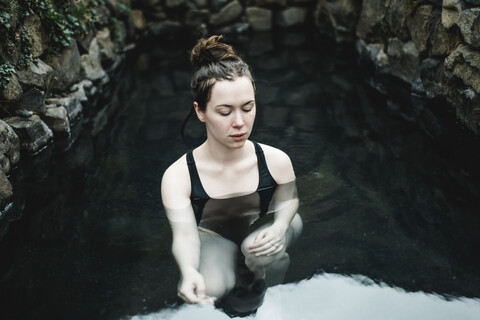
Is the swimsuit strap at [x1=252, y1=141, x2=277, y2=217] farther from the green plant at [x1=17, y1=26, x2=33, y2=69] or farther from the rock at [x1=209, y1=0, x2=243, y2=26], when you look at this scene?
the rock at [x1=209, y1=0, x2=243, y2=26]

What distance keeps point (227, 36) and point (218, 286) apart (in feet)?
30.0

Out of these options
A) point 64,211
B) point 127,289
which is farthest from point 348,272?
point 64,211

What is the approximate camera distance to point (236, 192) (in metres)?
3.02

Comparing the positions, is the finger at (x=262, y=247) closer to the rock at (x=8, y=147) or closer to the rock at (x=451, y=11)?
the rock at (x=8, y=147)

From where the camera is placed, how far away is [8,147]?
4227mm

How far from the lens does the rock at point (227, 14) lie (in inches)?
439

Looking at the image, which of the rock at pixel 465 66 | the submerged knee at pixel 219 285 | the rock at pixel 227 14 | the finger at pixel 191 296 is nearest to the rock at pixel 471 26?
the rock at pixel 465 66

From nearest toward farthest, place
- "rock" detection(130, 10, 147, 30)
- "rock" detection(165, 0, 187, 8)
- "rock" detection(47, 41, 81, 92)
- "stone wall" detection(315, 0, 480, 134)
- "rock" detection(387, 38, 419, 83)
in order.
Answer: "stone wall" detection(315, 0, 480, 134)
"rock" detection(47, 41, 81, 92)
"rock" detection(387, 38, 419, 83)
"rock" detection(130, 10, 147, 30)
"rock" detection(165, 0, 187, 8)

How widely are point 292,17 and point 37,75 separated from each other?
25.0 feet

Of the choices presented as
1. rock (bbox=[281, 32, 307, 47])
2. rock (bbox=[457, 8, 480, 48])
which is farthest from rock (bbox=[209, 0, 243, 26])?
rock (bbox=[457, 8, 480, 48])

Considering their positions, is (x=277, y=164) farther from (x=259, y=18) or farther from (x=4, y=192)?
(x=259, y=18)

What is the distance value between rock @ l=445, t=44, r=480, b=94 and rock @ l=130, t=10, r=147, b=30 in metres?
6.92

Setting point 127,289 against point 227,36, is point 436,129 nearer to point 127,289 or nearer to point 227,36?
point 127,289

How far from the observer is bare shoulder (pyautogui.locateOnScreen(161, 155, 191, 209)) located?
2.74 metres
